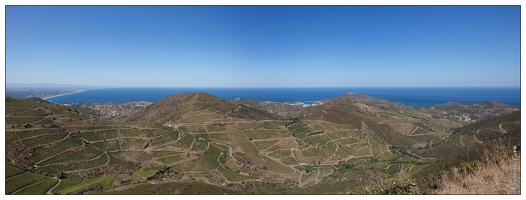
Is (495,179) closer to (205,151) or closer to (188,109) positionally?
(205,151)

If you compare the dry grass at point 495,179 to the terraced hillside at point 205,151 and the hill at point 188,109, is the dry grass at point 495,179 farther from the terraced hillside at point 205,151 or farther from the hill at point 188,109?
the hill at point 188,109

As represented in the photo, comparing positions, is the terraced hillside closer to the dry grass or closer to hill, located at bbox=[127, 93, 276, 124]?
hill, located at bbox=[127, 93, 276, 124]

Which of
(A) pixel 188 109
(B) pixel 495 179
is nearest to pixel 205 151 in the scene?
(A) pixel 188 109

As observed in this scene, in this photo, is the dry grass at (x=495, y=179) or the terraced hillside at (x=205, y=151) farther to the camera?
the terraced hillside at (x=205, y=151)

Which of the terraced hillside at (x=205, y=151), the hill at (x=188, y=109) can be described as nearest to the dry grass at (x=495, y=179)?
the terraced hillside at (x=205, y=151)

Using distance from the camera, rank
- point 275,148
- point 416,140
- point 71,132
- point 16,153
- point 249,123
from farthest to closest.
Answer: point 416,140
point 249,123
point 275,148
point 71,132
point 16,153

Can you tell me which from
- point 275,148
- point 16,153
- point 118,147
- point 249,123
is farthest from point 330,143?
point 16,153

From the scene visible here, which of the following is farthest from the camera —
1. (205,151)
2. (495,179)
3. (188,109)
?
(188,109)
